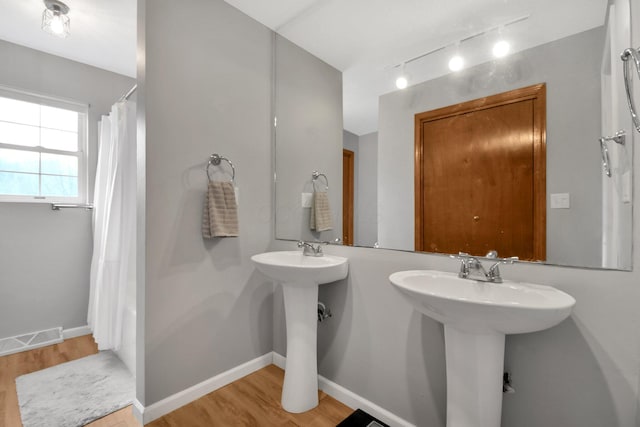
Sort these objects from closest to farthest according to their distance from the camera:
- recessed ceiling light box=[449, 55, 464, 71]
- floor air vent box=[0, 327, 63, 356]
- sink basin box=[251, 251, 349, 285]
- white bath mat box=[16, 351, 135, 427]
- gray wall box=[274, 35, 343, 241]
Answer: recessed ceiling light box=[449, 55, 464, 71]
sink basin box=[251, 251, 349, 285]
white bath mat box=[16, 351, 135, 427]
gray wall box=[274, 35, 343, 241]
floor air vent box=[0, 327, 63, 356]

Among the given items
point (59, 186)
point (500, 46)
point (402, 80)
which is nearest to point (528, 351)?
point (500, 46)

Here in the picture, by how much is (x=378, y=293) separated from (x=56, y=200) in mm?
2933

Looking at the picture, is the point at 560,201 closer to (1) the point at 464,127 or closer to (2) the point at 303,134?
(1) the point at 464,127

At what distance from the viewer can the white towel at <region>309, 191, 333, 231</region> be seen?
5.99 feet

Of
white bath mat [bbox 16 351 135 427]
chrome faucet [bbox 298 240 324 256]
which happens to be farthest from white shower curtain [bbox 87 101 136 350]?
chrome faucet [bbox 298 240 324 256]

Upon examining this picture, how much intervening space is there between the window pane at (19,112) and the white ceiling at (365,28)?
19.0 inches

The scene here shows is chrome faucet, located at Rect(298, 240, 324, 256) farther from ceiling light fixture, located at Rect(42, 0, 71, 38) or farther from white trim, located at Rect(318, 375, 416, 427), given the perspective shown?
ceiling light fixture, located at Rect(42, 0, 71, 38)

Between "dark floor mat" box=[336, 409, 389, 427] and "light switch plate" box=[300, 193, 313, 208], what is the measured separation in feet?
4.07

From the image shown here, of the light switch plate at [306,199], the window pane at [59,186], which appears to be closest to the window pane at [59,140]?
the window pane at [59,186]

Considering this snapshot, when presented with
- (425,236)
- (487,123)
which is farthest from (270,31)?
(425,236)

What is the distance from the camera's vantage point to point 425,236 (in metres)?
1.35

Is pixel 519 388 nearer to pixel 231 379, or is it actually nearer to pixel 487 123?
pixel 487 123

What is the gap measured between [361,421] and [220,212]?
1.37 meters

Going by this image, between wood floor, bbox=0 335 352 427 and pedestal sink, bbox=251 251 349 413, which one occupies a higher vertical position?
pedestal sink, bbox=251 251 349 413
